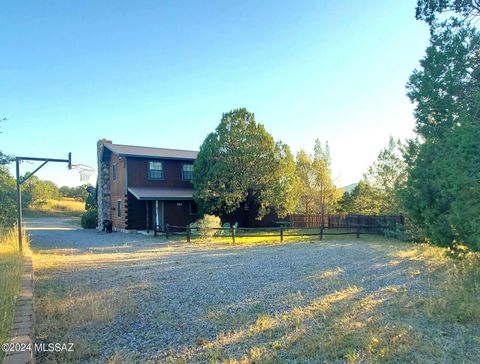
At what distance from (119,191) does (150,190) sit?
2.97 metres

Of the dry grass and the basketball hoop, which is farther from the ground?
the basketball hoop

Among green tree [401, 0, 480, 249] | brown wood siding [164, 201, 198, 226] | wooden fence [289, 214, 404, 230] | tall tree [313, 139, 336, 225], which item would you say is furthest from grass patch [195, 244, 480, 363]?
tall tree [313, 139, 336, 225]

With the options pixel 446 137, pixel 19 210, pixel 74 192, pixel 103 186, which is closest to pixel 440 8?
pixel 446 137

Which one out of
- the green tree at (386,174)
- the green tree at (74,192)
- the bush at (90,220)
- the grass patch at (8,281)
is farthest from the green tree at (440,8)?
the green tree at (74,192)

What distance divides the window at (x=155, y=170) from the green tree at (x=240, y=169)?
306 cm

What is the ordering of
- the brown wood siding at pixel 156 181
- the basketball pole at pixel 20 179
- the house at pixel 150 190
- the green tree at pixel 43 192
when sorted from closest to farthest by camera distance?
the basketball pole at pixel 20 179
the house at pixel 150 190
the brown wood siding at pixel 156 181
the green tree at pixel 43 192

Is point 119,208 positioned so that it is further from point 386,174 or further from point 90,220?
point 386,174

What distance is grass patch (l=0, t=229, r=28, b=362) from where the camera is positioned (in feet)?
12.4

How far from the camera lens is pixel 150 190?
71.0ft

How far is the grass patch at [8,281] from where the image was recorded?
377 cm

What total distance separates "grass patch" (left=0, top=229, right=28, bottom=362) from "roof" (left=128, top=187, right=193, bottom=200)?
9.13m

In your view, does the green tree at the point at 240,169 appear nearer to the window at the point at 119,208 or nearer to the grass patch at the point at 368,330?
the window at the point at 119,208

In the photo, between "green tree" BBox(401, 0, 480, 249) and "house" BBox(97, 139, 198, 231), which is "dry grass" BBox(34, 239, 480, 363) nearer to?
"green tree" BBox(401, 0, 480, 249)

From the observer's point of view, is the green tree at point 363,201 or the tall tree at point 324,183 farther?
the tall tree at point 324,183
